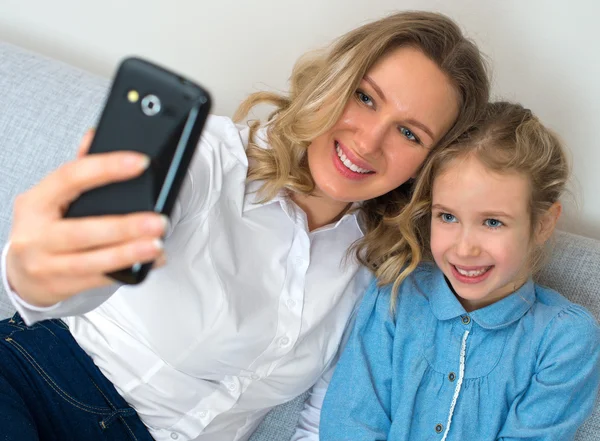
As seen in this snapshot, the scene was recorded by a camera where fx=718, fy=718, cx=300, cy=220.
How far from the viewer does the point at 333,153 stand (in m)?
→ 1.29

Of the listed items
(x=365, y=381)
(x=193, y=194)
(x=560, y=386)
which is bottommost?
(x=365, y=381)

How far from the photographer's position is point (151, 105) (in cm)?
74

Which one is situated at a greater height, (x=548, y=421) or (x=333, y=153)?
(x=333, y=153)

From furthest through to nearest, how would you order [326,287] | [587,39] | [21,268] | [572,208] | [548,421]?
1. [572,208]
2. [587,39]
3. [326,287]
4. [548,421]
5. [21,268]

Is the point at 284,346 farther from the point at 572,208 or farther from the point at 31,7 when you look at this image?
the point at 31,7

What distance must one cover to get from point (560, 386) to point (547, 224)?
0.29 metres

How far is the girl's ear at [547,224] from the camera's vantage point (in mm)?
1294

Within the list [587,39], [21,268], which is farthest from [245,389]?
[587,39]

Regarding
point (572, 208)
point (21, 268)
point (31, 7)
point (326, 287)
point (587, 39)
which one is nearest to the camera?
point (21, 268)

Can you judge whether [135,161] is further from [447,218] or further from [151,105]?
[447,218]

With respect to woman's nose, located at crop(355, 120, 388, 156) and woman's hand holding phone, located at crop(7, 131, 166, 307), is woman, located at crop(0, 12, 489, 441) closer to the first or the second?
woman's nose, located at crop(355, 120, 388, 156)

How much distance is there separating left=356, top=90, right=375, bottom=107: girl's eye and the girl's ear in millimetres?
371

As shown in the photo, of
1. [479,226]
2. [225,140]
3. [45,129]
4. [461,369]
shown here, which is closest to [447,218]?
[479,226]

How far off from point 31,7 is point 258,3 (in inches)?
26.0
